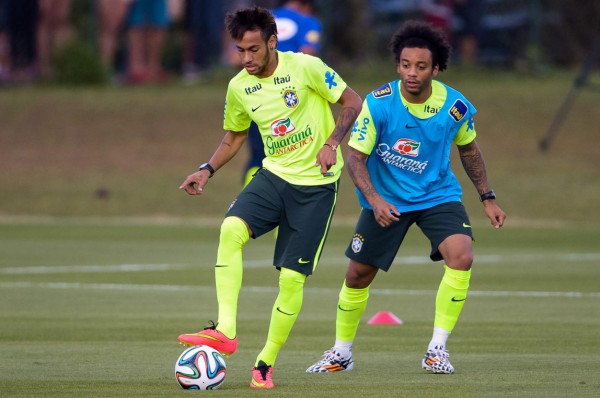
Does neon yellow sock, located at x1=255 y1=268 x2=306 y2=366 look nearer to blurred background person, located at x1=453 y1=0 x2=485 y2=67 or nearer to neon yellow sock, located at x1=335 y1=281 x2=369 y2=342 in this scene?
neon yellow sock, located at x1=335 y1=281 x2=369 y2=342

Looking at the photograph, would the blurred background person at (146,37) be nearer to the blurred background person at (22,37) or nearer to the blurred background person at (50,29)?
the blurred background person at (50,29)

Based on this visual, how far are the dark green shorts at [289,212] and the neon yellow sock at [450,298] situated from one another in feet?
3.01

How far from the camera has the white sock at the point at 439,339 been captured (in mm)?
9195

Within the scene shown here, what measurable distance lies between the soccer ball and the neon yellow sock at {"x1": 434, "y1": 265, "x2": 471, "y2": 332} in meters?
1.73

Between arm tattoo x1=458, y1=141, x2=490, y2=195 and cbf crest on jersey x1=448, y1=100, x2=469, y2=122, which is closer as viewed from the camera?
cbf crest on jersey x1=448, y1=100, x2=469, y2=122

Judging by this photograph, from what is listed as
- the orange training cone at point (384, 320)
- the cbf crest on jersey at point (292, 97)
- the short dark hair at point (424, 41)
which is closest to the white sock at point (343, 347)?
the cbf crest on jersey at point (292, 97)

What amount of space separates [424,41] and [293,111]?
100cm

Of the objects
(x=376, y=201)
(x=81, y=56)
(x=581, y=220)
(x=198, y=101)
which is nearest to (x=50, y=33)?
(x=81, y=56)

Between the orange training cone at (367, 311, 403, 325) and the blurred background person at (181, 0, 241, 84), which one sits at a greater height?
the orange training cone at (367, 311, 403, 325)

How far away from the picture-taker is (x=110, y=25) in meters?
29.7

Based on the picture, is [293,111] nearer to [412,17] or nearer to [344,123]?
[344,123]

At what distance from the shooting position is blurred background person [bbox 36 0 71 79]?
29.1 m

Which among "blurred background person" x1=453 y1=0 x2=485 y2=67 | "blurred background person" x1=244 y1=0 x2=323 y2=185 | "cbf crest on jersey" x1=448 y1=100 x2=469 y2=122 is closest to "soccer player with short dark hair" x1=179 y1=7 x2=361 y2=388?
"cbf crest on jersey" x1=448 y1=100 x2=469 y2=122

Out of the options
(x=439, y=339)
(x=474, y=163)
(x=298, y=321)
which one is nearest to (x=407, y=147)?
(x=474, y=163)
